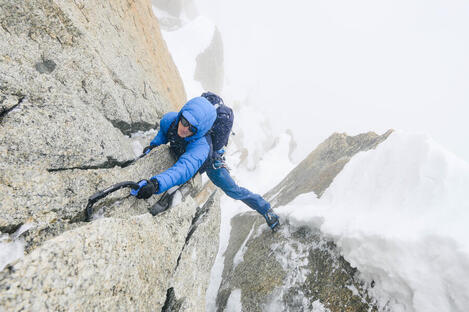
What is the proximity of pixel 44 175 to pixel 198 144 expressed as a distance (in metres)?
3.22

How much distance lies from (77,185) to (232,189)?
14.4 feet

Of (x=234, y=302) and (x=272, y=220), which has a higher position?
(x=272, y=220)

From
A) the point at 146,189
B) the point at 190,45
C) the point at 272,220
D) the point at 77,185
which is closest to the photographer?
the point at 146,189

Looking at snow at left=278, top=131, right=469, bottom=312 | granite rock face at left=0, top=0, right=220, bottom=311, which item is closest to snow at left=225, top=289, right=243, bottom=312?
granite rock face at left=0, top=0, right=220, bottom=311

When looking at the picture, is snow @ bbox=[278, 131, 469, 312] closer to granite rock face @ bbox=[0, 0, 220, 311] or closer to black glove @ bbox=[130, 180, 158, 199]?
granite rock face @ bbox=[0, 0, 220, 311]

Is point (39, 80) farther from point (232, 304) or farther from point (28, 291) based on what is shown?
point (232, 304)

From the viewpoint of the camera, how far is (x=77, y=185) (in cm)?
479

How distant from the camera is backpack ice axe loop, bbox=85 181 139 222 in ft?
13.4

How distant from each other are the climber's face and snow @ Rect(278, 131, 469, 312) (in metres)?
4.13

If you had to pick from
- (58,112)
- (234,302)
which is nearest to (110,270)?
(58,112)

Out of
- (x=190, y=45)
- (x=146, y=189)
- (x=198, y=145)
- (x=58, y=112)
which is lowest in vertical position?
(x=58, y=112)

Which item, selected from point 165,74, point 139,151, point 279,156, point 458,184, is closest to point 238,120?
point 279,156

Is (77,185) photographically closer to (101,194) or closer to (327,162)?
(101,194)

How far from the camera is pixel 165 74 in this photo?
15.2 meters
